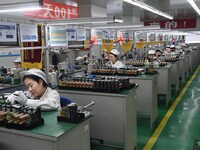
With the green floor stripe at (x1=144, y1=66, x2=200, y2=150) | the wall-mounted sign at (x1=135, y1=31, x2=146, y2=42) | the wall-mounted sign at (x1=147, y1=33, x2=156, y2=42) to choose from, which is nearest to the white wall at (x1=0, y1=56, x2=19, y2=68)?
the wall-mounted sign at (x1=135, y1=31, x2=146, y2=42)

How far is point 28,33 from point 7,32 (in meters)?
0.31

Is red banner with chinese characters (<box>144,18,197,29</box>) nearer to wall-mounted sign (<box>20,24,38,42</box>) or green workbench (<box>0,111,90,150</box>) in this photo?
wall-mounted sign (<box>20,24,38,42</box>)

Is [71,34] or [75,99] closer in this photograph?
[75,99]

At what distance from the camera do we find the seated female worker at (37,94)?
8.17 feet

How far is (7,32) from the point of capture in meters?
3.53

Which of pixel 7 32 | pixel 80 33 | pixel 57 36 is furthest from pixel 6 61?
pixel 7 32

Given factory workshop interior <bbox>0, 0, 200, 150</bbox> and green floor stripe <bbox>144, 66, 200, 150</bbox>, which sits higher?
factory workshop interior <bbox>0, 0, 200, 150</bbox>

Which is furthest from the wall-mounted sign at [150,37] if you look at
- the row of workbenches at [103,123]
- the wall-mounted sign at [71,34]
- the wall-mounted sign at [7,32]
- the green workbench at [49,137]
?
the green workbench at [49,137]

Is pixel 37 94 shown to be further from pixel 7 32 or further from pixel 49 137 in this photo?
pixel 7 32

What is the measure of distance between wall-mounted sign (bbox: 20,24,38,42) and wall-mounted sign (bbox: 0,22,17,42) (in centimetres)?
17

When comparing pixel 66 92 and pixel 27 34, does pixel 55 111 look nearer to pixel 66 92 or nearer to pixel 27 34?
pixel 66 92

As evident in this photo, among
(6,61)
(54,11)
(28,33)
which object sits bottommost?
(6,61)

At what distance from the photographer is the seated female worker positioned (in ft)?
8.17

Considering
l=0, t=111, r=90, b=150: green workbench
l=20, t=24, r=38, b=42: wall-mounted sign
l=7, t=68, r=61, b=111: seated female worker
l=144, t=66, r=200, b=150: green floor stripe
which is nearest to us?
l=0, t=111, r=90, b=150: green workbench
